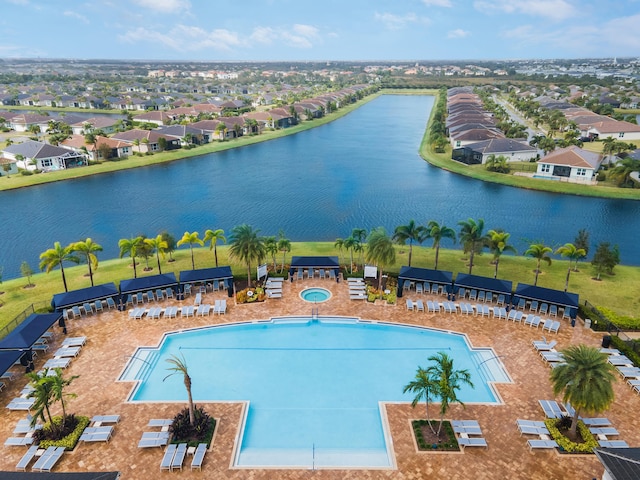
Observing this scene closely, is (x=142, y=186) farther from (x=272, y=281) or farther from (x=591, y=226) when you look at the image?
(x=591, y=226)

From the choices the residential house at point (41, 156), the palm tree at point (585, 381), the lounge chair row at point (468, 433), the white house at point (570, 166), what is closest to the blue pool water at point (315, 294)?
the lounge chair row at point (468, 433)

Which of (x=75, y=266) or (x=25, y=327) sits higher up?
(x=25, y=327)

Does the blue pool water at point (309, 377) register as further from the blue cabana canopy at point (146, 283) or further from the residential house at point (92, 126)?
the residential house at point (92, 126)

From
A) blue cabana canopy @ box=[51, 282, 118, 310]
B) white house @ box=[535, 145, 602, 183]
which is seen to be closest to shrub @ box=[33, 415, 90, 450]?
blue cabana canopy @ box=[51, 282, 118, 310]

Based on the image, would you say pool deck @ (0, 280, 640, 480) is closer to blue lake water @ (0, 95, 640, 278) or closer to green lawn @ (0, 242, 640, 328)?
green lawn @ (0, 242, 640, 328)

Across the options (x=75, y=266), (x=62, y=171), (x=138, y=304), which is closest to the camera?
(x=138, y=304)

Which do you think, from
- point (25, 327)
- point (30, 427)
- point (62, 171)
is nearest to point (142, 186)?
point (62, 171)

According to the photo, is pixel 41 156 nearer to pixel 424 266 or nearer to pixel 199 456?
pixel 424 266
